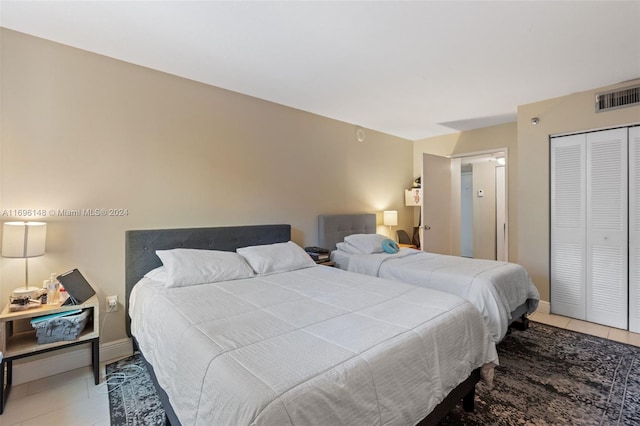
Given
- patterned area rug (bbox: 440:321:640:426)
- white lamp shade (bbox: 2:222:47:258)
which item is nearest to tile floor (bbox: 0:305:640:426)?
white lamp shade (bbox: 2:222:47:258)

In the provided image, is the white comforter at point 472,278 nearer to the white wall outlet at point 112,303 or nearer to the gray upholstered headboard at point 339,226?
the gray upholstered headboard at point 339,226

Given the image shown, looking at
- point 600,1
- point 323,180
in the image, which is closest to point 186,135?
point 323,180

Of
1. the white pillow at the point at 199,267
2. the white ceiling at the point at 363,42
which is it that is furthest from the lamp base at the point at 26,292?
the white ceiling at the point at 363,42

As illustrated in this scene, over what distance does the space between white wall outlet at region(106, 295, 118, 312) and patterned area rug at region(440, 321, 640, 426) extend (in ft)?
8.48

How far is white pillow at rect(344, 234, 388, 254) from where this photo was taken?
12.0 ft

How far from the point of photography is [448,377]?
1508 millimetres

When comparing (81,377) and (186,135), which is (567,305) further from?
(81,377)

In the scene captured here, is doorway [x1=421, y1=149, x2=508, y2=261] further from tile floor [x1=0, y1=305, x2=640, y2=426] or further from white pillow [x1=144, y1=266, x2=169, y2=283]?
tile floor [x1=0, y1=305, x2=640, y2=426]

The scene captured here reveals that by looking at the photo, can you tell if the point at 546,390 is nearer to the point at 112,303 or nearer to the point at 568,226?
the point at 568,226

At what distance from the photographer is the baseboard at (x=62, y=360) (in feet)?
7.04

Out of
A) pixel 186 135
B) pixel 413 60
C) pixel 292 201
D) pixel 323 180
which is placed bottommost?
pixel 292 201

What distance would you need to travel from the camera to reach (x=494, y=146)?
14.6ft

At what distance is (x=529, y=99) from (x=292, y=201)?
9.99 feet

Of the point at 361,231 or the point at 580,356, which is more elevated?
the point at 361,231
